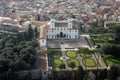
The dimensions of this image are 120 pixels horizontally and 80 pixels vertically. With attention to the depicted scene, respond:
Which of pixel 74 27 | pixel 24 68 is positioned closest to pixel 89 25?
pixel 74 27

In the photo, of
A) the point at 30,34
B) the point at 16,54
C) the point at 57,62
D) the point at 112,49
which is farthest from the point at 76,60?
the point at 30,34

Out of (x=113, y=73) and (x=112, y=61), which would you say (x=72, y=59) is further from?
(x=113, y=73)

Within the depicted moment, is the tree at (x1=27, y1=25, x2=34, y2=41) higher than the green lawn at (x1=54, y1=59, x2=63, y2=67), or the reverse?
the tree at (x1=27, y1=25, x2=34, y2=41)

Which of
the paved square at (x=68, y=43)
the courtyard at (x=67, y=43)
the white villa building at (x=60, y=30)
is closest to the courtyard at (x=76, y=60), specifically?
the courtyard at (x=67, y=43)

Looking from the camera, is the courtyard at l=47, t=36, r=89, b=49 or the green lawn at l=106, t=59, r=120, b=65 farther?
the courtyard at l=47, t=36, r=89, b=49

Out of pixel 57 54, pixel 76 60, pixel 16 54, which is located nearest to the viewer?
pixel 16 54

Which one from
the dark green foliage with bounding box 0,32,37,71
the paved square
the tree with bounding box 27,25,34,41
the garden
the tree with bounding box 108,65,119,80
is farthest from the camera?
the tree with bounding box 27,25,34,41

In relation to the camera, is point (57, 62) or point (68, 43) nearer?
point (57, 62)

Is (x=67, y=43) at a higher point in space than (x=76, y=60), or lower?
higher

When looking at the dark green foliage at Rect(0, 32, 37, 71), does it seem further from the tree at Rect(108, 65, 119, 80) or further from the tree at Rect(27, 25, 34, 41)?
the tree at Rect(108, 65, 119, 80)

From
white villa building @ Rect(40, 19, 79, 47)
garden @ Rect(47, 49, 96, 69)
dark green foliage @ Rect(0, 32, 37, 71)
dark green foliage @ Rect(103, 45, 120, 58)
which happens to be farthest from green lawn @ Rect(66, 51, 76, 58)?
white villa building @ Rect(40, 19, 79, 47)
